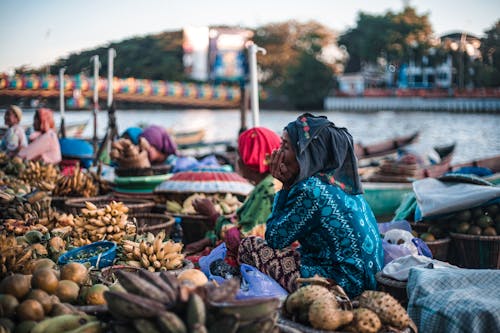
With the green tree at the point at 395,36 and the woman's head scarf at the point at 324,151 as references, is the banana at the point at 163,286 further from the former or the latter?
the green tree at the point at 395,36

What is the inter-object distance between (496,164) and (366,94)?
57545 millimetres

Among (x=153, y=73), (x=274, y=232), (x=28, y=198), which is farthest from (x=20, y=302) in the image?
(x=153, y=73)

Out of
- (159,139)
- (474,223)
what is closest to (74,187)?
(159,139)

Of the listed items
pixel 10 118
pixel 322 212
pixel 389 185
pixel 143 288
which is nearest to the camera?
pixel 143 288

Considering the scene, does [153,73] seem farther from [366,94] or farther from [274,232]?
[274,232]

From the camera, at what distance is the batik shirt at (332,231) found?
9.29ft

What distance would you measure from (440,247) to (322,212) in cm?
167

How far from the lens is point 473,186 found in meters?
4.28

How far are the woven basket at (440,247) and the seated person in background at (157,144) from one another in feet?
10.2

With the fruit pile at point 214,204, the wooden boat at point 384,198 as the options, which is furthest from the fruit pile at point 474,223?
the wooden boat at point 384,198

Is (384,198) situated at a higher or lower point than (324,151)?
lower

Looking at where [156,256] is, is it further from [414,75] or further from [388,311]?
[414,75]

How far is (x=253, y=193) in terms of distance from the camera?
13.4 ft

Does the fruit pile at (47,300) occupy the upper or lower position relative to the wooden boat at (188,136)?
upper
